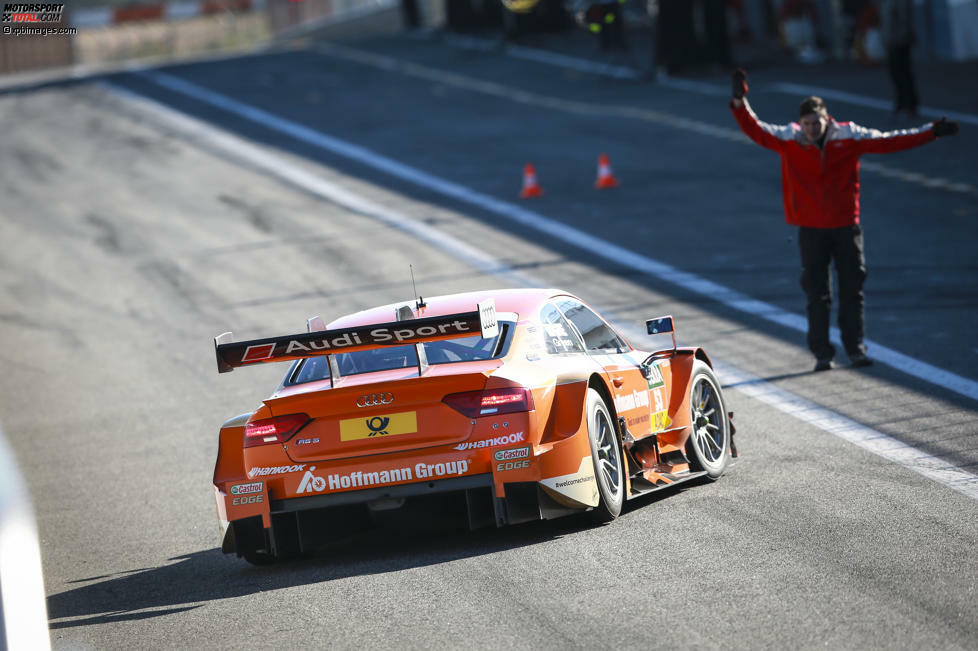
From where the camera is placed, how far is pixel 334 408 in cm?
739

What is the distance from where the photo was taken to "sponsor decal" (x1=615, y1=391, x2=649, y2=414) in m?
8.12

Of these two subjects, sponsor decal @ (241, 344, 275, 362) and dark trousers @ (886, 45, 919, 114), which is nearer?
sponsor decal @ (241, 344, 275, 362)

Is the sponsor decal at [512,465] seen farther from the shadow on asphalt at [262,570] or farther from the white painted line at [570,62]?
the white painted line at [570,62]

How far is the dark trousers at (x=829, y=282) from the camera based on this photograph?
12.0 metres

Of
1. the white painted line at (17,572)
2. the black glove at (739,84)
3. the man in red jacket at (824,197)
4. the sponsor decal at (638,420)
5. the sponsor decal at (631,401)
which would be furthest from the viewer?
the man in red jacket at (824,197)

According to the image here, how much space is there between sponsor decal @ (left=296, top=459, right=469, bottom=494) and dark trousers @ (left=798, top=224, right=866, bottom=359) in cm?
557

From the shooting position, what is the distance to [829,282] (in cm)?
1209

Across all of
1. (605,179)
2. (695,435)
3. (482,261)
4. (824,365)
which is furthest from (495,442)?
(605,179)

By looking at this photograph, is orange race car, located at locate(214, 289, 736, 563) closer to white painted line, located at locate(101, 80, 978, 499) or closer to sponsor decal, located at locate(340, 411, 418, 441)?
sponsor decal, located at locate(340, 411, 418, 441)

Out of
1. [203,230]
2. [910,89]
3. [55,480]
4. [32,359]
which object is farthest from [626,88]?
[55,480]

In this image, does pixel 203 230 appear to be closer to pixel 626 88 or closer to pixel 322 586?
pixel 626 88

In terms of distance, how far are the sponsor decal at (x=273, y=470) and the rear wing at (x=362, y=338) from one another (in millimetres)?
543

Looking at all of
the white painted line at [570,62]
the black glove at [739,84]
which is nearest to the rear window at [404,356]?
the black glove at [739,84]

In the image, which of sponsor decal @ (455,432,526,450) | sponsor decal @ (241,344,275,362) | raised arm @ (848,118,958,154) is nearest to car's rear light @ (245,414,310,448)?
sponsor decal @ (241,344,275,362)
